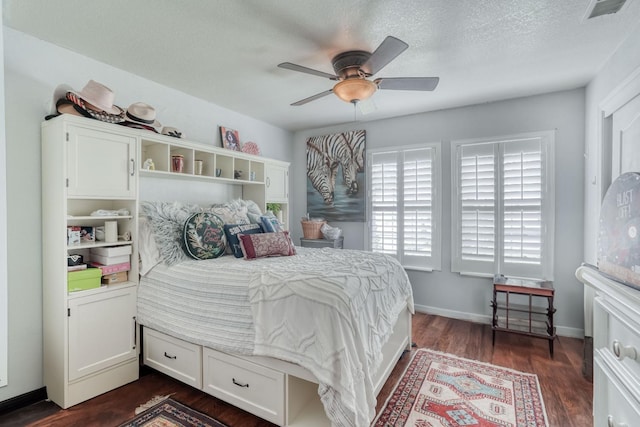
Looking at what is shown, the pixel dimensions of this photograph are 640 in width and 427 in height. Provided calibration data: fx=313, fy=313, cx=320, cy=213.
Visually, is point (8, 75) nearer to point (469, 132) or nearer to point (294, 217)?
point (294, 217)

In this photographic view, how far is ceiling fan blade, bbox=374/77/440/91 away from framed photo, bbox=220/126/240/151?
6.60ft

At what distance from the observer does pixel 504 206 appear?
138 inches

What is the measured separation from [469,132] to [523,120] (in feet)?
1.77

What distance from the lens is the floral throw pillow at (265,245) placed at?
2.64 metres

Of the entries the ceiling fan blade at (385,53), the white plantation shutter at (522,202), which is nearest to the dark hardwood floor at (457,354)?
the white plantation shutter at (522,202)

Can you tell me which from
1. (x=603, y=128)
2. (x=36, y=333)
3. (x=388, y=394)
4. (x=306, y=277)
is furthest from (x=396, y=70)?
(x=36, y=333)

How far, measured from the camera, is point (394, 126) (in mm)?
4148

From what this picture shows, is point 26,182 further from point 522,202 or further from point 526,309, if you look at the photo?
point 526,309

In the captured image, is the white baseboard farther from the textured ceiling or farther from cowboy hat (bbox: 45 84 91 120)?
cowboy hat (bbox: 45 84 91 120)

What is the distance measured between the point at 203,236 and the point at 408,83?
2.01 metres

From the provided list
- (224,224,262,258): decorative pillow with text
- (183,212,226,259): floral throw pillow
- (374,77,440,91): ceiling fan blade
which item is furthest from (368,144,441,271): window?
(183,212,226,259): floral throw pillow

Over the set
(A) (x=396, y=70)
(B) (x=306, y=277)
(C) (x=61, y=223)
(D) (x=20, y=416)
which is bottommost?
(D) (x=20, y=416)

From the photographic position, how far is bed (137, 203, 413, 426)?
5.43 ft

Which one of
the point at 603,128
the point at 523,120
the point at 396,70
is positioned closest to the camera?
the point at 603,128
